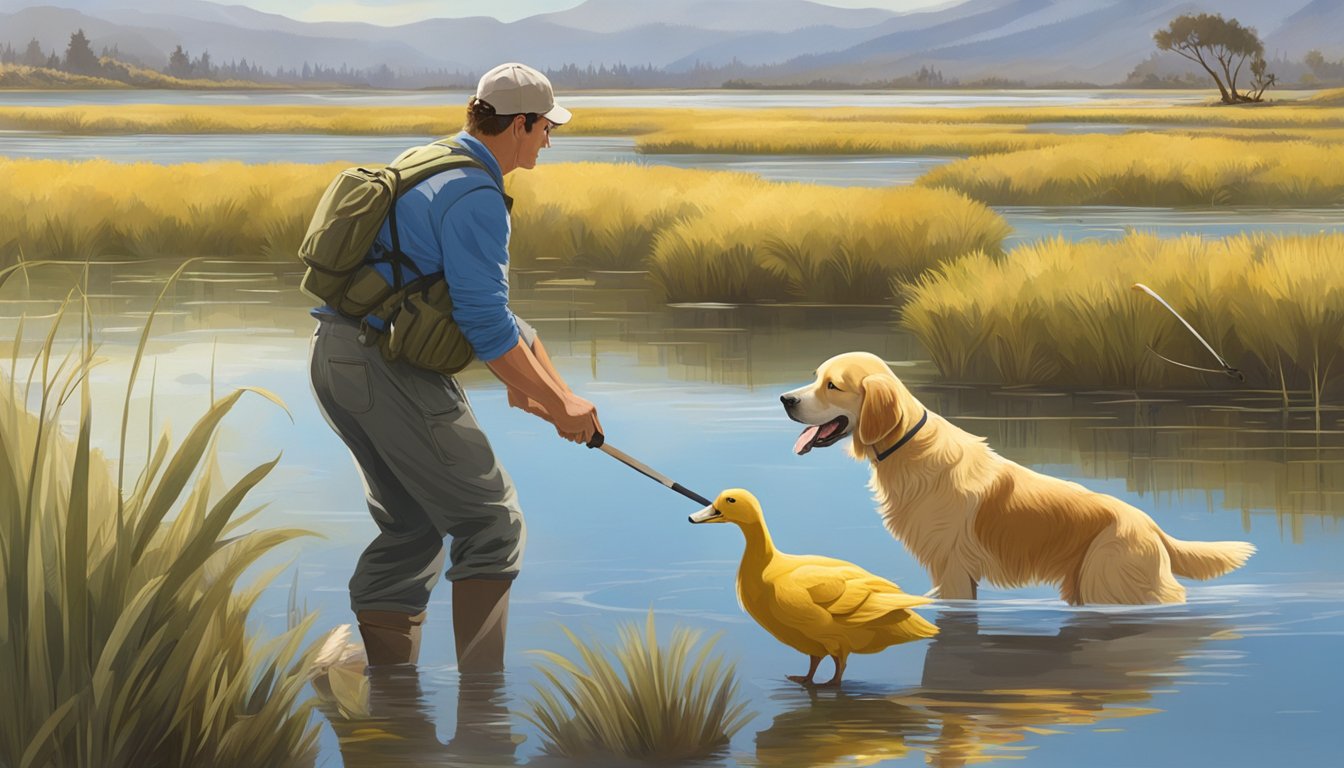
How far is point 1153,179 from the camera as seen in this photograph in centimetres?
3088

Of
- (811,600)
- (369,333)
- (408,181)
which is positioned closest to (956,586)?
(811,600)

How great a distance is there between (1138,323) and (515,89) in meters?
8.57

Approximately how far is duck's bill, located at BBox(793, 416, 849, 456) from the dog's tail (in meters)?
1.33

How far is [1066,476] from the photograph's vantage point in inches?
388

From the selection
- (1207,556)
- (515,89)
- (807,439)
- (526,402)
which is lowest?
(1207,556)

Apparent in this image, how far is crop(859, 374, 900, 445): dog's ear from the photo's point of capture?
21.6ft

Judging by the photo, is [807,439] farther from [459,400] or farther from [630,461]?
[459,400]

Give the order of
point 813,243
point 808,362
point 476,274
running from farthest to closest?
point 813,243 < point 808,362 < point 476,274

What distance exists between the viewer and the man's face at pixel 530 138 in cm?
545

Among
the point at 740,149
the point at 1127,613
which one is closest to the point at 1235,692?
the point at 1127,613

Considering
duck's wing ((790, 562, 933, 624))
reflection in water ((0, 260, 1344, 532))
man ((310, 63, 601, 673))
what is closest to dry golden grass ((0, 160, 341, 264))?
reflection in water ((0, 260, 1344, 532))

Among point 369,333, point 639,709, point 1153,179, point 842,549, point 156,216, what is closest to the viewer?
point 639,709

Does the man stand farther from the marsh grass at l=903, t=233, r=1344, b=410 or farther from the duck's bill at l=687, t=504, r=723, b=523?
the marsh grass at l=903, t=233, r=1344, b=410

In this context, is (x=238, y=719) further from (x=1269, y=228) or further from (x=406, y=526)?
(x=1269, y=228)
